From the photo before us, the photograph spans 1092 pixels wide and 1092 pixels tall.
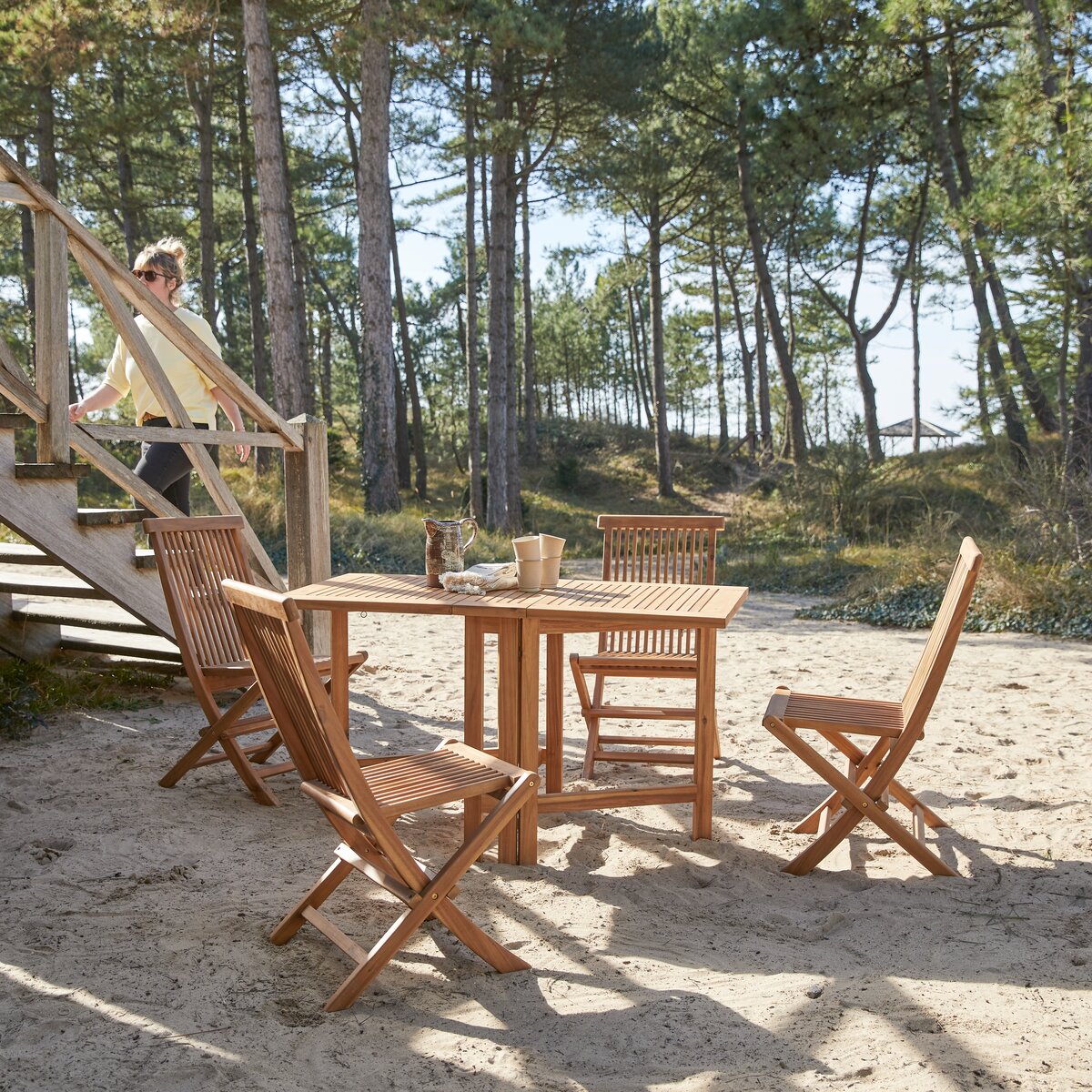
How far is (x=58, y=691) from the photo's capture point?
5695 mm

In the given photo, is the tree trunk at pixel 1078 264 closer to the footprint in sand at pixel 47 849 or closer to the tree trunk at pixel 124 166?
the footprint in sand at pixel 47 849

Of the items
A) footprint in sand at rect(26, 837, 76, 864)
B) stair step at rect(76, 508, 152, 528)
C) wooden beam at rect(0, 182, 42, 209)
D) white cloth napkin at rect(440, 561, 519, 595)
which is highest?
wooden beam at rect(0, 182, 42, 209)

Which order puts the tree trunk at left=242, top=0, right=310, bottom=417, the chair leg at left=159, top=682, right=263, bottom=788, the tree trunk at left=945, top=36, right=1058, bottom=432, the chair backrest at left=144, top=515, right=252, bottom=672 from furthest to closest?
the tree trunk at left=945, top=36, right=1058, bottom=432
the tree trunk at left=242, top=0, right=310, bottom=417
the chair backrest at left=144, top=515, right=252, bottom=672
the chair leg at left=159, top=682, right=263, bottom=788

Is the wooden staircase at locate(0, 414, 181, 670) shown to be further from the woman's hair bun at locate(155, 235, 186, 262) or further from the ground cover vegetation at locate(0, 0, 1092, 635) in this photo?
the ground cover vegetation at locate(0, 0, 1092, 635)

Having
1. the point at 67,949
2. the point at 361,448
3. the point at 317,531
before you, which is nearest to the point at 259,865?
the point at 67,949

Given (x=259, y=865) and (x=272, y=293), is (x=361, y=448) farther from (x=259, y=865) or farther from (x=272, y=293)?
(x=259, y=865)

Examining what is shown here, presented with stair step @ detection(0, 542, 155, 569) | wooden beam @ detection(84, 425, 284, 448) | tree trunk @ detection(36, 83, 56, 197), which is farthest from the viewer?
tree trunk @ detection(36, 83, 56, 197)

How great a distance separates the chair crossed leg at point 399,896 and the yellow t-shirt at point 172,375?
10.4 feet

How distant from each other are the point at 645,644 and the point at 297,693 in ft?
8.67

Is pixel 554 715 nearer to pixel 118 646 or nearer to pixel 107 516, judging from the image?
pixel 107 516

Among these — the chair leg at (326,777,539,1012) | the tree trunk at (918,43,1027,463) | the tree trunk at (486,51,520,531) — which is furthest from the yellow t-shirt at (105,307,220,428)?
the tree trunk at (918,43,1027,463)

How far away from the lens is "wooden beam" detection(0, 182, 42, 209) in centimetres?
449

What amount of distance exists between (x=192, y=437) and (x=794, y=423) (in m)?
17.6

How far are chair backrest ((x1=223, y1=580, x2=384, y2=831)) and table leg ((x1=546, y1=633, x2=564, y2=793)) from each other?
1.46 metres
